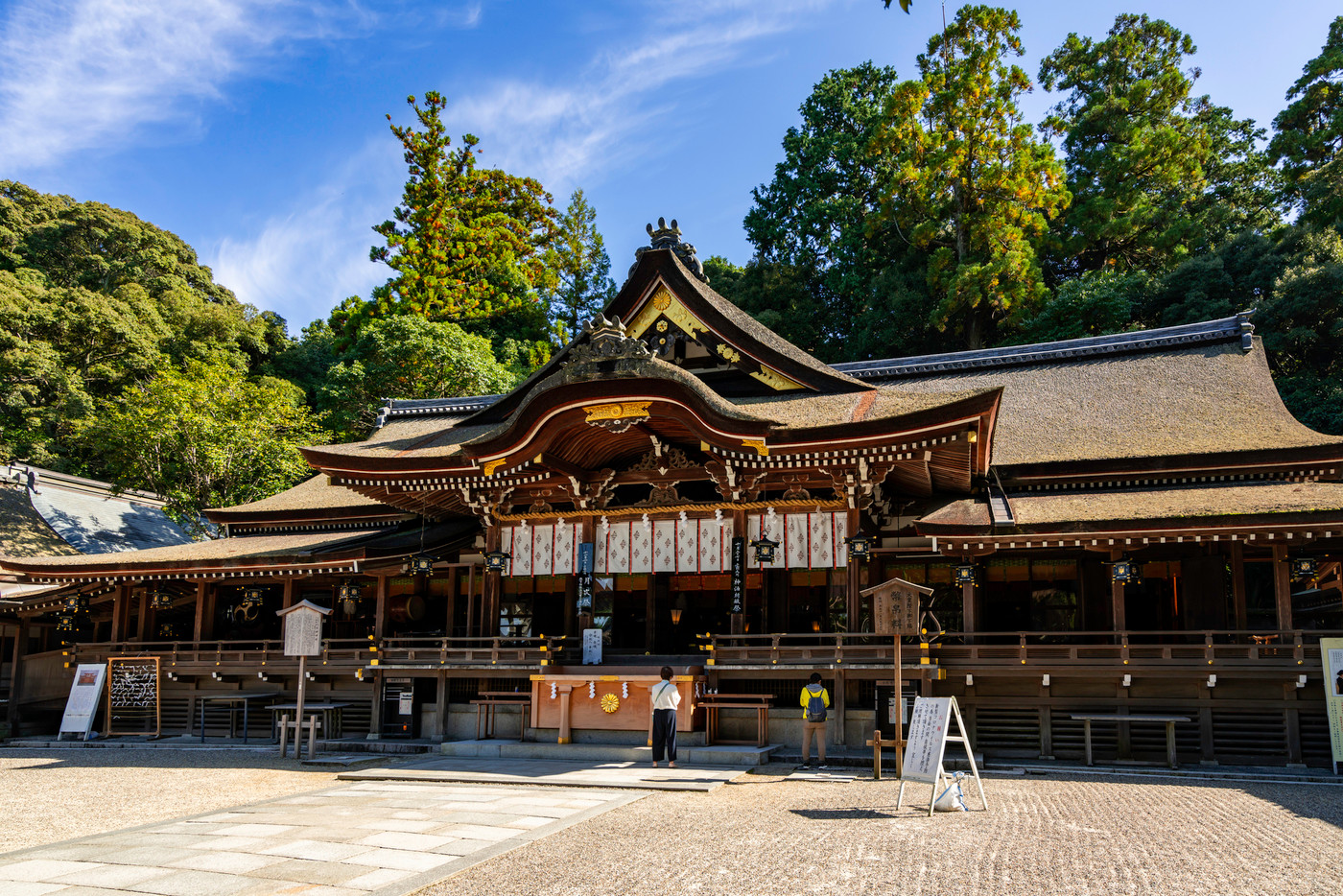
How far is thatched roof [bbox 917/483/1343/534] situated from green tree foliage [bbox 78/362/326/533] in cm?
1950

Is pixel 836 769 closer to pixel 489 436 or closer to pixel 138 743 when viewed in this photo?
pixel 489 436

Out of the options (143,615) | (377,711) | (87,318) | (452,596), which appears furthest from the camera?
(87,318)

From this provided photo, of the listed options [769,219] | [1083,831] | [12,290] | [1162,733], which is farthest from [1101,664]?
[12,290]

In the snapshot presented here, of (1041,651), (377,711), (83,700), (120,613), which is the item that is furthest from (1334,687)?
(120,613)

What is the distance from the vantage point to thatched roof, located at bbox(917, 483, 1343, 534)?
12.8 meters

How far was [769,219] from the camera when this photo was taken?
45.9 m

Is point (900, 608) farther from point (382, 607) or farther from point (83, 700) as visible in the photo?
point (83, 700)

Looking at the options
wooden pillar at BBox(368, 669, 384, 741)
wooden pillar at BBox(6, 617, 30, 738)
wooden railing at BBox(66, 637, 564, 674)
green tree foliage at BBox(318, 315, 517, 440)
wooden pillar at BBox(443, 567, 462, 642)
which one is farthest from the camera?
green tree foliage at BBox(318, 315, 517, 440)

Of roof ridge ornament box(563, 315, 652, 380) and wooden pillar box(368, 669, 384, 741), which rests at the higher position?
roof ridge ornament box(563, 315, 652, 380)

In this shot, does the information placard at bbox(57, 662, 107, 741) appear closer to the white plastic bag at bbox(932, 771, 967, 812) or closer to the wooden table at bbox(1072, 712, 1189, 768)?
the white plastic bag at bbox(932, 771, 967, 812)

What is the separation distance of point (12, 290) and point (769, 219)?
32.7m

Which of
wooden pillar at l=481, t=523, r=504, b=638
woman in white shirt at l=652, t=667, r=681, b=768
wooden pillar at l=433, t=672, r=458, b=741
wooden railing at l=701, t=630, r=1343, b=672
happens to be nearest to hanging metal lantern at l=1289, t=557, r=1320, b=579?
wooden railing at l=701, t=630, r=1343, b=672

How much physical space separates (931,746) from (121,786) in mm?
10539

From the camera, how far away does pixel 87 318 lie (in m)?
36.1
